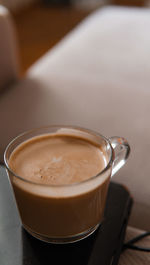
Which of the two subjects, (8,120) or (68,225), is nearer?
(68,225)

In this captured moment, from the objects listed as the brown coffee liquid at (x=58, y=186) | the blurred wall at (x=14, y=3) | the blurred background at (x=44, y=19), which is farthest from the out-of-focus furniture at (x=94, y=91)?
the blurred wall at (x=14, y=3)

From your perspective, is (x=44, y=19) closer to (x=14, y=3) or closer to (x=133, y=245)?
(x=14, y=3)

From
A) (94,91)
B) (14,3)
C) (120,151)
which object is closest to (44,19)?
(14,3)

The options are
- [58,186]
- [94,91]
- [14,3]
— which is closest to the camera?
[58,186]

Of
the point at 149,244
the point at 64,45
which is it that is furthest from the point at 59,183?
the point at 64,45

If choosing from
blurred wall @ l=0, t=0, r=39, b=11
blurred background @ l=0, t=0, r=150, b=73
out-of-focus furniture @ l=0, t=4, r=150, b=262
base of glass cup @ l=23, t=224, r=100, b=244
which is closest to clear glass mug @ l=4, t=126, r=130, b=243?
base of glass cup @ l=23, t=224, r=100, b=244

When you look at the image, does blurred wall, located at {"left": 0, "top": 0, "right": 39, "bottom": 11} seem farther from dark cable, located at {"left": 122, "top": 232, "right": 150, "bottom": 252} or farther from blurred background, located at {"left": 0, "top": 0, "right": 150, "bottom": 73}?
dark cable, located at {"left": 122, "top": 232, "right": 150, "bottom": 252}

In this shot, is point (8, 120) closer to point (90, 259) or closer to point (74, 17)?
point (90, 259)
